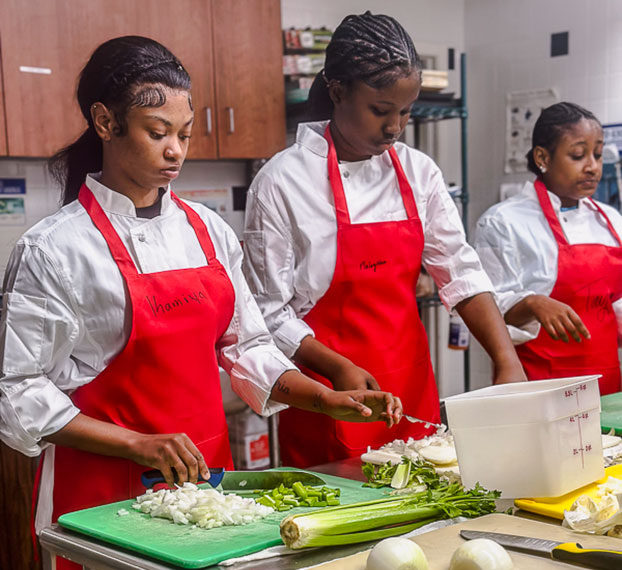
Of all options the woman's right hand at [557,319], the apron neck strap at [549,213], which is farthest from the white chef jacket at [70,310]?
the apron neck strap at [549,213]

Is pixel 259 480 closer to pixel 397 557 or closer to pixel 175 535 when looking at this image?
pixel 175 535

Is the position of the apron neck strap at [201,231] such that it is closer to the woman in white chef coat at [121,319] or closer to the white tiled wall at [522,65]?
the woman in white chef coat at [121,319]

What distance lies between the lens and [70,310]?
5.12ft

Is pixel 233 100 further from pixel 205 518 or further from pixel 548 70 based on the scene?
pixel 205 518

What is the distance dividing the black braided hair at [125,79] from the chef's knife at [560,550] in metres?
0.98

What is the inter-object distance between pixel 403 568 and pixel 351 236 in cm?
110

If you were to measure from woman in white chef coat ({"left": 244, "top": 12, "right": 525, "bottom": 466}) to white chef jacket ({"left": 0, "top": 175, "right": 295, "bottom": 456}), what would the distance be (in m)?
0.28

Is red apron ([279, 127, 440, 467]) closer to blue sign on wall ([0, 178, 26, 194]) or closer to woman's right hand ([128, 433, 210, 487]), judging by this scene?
woman's right hand ([128, 433, 210, 487])

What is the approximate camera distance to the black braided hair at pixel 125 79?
5.30 feet

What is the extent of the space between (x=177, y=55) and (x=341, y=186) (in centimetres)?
192

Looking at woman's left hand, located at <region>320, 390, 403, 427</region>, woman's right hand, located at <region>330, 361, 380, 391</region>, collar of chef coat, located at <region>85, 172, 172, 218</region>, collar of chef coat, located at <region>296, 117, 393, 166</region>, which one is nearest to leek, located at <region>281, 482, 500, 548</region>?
woman's left hand, located at <region>320, 390, 403, 427</region>

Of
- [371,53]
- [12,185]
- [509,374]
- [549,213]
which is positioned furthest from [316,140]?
[12,185]

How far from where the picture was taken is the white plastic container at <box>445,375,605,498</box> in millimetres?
1283

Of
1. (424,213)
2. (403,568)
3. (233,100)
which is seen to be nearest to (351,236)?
(424,213)
